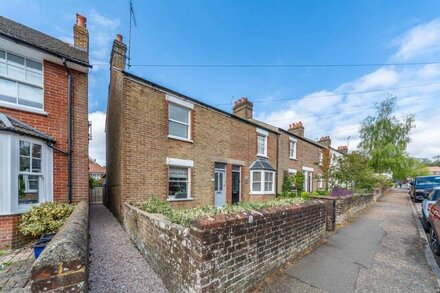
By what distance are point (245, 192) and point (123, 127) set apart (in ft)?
27.3

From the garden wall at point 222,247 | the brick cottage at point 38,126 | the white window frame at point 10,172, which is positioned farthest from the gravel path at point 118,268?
the white window frame at point 10,172

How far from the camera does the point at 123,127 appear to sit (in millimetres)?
8164

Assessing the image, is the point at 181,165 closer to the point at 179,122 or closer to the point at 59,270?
the point at 179,122

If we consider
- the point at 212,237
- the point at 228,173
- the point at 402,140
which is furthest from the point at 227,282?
the point at 402,140

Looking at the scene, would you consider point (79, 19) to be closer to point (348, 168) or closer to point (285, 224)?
point (285, 224)

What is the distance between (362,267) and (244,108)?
41.3ft

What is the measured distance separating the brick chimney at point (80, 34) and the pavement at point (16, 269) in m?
7.55

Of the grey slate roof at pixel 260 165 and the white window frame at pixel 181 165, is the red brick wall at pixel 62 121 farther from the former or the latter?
the grey slate roof at pixel 260 165

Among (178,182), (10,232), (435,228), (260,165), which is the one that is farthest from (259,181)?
(10,232)

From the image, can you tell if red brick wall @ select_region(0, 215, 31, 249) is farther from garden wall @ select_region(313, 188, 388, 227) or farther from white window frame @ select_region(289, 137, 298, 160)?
white window frame @ select_region(289, 137, 298, 160)

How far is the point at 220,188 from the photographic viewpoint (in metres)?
12.0

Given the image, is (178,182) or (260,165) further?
(260,165)

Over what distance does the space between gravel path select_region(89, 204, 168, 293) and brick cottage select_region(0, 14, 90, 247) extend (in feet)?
6.75

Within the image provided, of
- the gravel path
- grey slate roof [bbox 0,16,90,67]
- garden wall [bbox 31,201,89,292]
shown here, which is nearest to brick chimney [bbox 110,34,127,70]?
grey slate roof [bbox 0,16,90,67]
